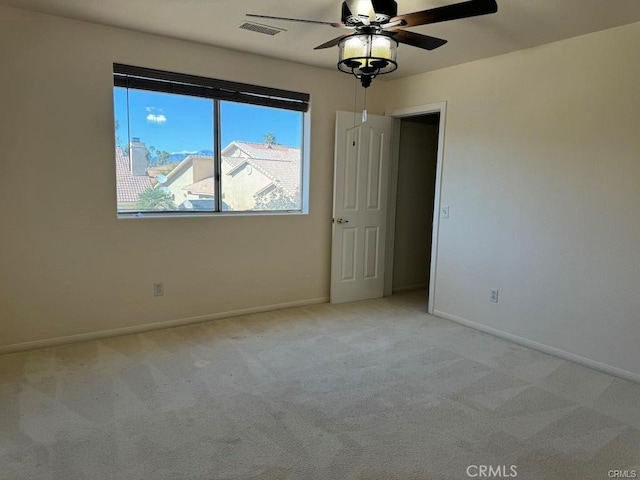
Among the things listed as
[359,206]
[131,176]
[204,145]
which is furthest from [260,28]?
[359,206]

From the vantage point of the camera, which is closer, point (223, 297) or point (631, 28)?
point (631, 28)

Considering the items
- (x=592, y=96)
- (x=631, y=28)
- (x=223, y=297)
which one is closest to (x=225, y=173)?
(x=223, y=297)

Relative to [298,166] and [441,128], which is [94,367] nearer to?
[298,166]

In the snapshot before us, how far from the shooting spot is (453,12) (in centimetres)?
211

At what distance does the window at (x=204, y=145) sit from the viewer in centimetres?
358

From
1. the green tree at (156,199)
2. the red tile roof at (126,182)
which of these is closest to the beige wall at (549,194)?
the green tree at (156,199)

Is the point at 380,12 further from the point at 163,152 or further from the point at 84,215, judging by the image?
the point at 84,215

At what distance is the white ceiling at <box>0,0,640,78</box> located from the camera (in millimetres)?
2709

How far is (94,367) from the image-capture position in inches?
118

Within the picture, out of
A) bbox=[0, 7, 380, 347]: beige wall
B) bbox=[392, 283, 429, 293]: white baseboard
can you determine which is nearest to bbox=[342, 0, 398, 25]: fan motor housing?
bbox=[0, 7, 380, 347]: beige wall

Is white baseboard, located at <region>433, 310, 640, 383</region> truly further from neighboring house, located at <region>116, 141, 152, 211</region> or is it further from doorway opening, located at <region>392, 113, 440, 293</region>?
neighboring house, located at <region>116, 141, 152, 211</region>

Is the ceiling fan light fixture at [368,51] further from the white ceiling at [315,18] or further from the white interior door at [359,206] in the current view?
the white interior door at [359,206]

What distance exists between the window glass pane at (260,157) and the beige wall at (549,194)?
60.6 inches

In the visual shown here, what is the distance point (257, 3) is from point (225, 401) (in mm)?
2533
